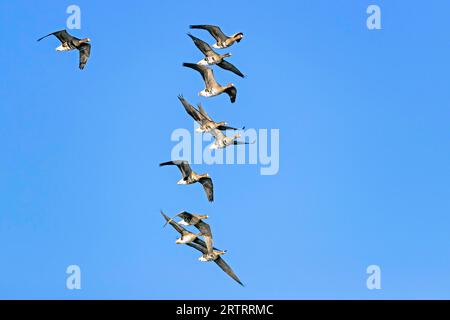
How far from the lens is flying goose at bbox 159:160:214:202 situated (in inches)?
1901

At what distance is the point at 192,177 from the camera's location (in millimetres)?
48906

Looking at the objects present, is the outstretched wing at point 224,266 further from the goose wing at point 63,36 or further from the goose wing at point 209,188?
the goose wing at point 63,36

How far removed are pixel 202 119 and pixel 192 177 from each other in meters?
2.69

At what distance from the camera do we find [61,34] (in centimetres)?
5278

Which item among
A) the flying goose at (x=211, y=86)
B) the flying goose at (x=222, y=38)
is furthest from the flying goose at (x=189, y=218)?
the flying goose at (x=222, y=38)

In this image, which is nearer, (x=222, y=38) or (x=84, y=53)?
(x=222, y=38)

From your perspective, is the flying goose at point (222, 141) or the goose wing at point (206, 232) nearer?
the goose wing at point (206, 232)

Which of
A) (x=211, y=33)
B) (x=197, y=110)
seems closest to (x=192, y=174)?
(x=197, y=110)

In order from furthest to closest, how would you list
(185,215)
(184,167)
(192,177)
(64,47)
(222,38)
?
1. (64,47)
2. (222,38)
3. (192,177)
4. (184,167)
5. (185,215)

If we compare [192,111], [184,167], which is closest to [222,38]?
[192,111]

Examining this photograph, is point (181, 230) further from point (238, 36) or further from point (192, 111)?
point (238, 36)

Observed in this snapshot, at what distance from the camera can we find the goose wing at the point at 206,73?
50.2 metres
